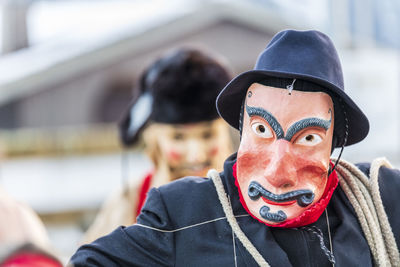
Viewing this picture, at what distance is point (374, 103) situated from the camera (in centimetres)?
620

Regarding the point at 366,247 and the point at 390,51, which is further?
→ the point at 390,51

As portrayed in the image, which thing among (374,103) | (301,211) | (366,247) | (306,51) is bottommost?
(374,103)

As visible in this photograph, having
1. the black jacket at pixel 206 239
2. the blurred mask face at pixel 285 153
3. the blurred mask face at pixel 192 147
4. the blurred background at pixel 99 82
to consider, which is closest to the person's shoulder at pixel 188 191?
the black jacket at pixel 206 239

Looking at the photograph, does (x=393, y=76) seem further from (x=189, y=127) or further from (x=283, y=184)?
(x=283, y=184)

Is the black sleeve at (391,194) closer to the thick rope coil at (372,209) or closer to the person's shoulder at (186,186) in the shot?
the thick rope coil at (372,209)

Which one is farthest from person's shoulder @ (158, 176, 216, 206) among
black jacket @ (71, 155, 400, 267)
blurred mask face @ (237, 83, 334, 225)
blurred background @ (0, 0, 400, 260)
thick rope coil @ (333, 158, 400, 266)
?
blurred background @ (0, 0, 400, 260)

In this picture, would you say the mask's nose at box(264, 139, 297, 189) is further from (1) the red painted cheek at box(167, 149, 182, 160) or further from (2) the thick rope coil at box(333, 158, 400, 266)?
(1) the red painted cheek at box(167, 149, 182, 160)

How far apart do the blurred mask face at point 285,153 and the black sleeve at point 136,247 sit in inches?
8.4

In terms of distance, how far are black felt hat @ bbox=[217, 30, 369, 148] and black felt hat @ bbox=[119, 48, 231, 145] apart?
3.01 feet

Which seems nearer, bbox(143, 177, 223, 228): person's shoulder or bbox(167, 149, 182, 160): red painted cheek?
bbox(143, 177, 223, 228): person's shoulder

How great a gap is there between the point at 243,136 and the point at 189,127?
98 cm

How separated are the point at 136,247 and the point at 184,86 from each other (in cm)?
115

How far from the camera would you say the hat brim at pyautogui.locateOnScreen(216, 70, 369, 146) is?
142cm

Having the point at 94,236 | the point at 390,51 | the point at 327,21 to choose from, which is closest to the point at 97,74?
the point at 390,51
